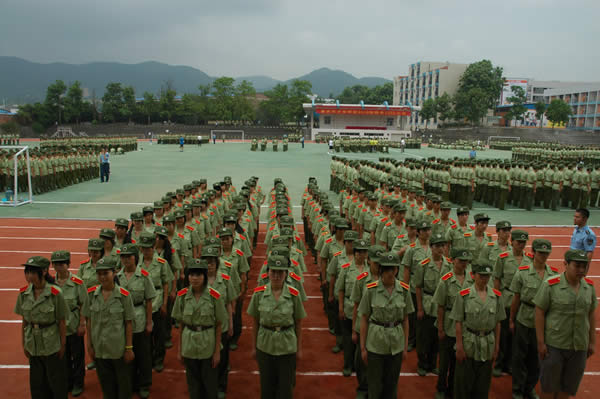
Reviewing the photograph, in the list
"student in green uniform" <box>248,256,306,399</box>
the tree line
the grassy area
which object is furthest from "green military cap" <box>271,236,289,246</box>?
the tree line

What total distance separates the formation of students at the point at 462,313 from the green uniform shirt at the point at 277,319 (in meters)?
0.62

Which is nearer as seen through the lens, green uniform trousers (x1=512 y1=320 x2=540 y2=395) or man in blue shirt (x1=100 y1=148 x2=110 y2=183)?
green uniform trousers (x1=512 y1=320 x2=540 y2=395)

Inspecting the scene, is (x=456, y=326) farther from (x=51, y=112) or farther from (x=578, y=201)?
(x=51, y=112)

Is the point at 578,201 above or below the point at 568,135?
below

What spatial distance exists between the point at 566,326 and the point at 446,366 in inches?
47.1

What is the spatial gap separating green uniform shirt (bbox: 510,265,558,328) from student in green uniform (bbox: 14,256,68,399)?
4.41 metres

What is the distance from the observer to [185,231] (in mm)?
6145

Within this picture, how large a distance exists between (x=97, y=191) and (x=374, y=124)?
50.3 m

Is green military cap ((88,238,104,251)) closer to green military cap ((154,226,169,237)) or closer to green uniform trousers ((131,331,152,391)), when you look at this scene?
green military cap ((154,226,169,237))

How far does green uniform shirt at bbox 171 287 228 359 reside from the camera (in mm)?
3600

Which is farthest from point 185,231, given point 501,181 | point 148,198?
point 501,181

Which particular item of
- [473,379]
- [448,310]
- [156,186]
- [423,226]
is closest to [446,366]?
[473,379]

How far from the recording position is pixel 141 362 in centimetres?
429

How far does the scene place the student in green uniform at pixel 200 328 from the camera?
3.61m
